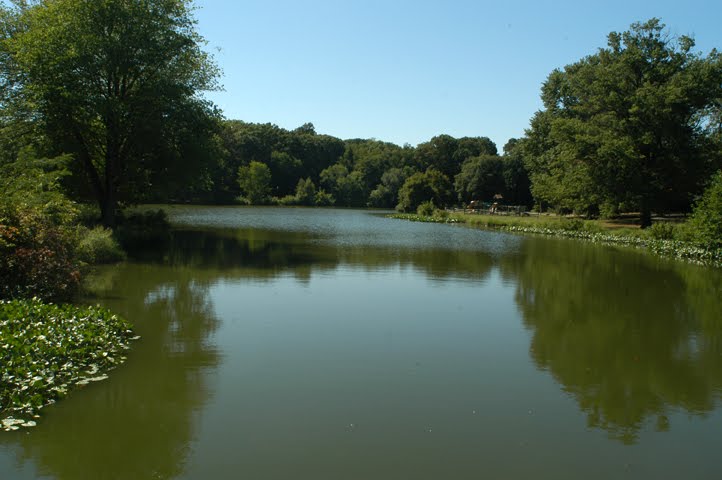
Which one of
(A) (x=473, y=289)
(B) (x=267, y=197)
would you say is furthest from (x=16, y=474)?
(B) (x=267, y=197)

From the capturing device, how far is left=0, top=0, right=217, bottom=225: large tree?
23844 mm

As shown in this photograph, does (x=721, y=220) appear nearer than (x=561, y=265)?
No

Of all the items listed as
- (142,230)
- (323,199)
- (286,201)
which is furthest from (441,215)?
(323,199)

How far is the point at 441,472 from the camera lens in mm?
5684

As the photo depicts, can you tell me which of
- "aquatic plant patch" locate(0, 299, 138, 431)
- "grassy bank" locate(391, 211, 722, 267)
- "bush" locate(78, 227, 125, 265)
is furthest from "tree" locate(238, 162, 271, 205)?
"aquatic plant patch" locate(0, 299, 138, 431)

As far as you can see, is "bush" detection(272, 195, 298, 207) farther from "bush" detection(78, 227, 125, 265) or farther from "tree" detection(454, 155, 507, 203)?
"bush" detection(78, 227, 125, 265)

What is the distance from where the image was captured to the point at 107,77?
2619cm

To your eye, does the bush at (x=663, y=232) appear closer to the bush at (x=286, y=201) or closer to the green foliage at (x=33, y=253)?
the green foliage at (x=33, y=253)

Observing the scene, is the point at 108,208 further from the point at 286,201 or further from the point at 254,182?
the point at 286,201

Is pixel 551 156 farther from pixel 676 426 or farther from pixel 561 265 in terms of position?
pixel 676 426

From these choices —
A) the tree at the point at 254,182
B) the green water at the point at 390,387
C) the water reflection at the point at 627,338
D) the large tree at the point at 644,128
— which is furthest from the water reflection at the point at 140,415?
the tree at the point at 254,182

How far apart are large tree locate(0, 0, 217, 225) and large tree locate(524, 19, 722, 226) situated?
2808 cm

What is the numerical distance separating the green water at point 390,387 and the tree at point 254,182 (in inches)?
3274

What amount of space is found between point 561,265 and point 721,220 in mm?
9591
